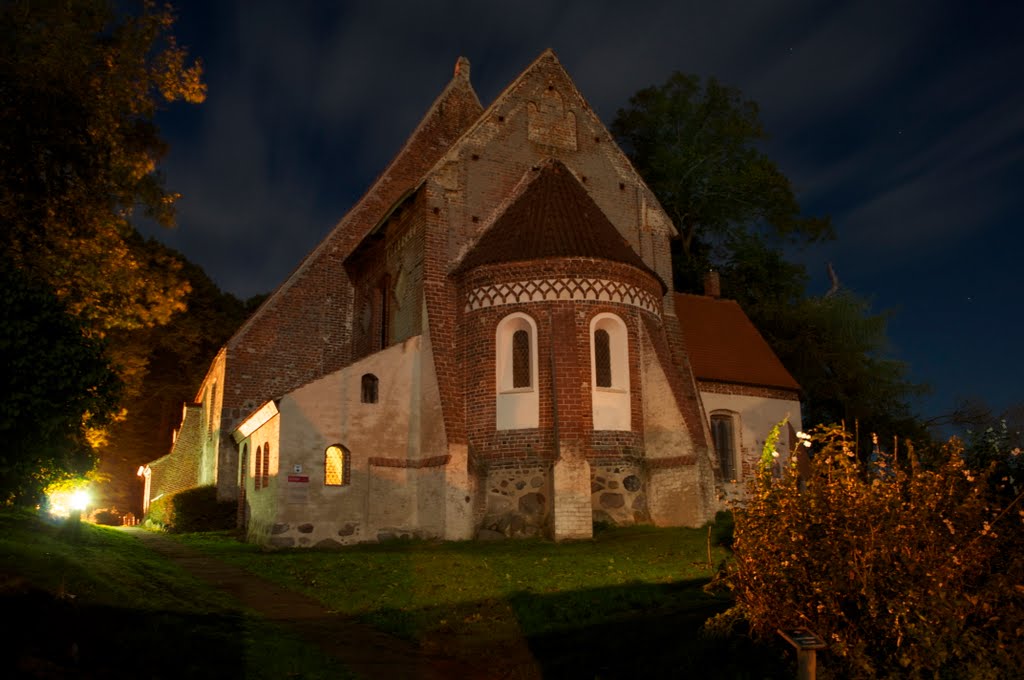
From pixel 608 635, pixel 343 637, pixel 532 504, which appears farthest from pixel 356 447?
pixel 608 635

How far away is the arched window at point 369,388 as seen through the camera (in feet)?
68.6

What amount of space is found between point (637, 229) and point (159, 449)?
115 ft

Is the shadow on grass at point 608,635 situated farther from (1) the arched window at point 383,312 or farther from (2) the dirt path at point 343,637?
(1) the arched window at point 383,312

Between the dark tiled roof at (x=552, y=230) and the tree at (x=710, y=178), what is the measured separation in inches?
630

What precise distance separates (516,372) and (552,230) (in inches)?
146

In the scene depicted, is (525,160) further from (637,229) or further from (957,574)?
(957,574)

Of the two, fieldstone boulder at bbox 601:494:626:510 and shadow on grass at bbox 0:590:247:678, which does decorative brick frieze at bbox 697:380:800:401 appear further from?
shadow on grass at bbox 0:590:247:678

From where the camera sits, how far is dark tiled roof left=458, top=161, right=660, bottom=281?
830 inches

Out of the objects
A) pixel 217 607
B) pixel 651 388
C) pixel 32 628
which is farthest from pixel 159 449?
pixel 32 628

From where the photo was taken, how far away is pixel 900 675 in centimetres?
736

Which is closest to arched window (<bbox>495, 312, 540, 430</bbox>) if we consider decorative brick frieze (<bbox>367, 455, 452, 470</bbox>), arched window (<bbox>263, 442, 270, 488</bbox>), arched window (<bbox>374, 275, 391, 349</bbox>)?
decorative brick frieze (<bbox>367, 455, 452, 470</bbox>)

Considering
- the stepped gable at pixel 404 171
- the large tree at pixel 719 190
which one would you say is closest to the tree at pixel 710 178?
the large tree at pixel 719 190

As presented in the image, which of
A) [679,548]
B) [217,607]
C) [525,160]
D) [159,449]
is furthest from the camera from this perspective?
[159,449]

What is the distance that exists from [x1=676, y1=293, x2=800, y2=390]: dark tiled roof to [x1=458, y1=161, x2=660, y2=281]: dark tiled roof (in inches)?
214
